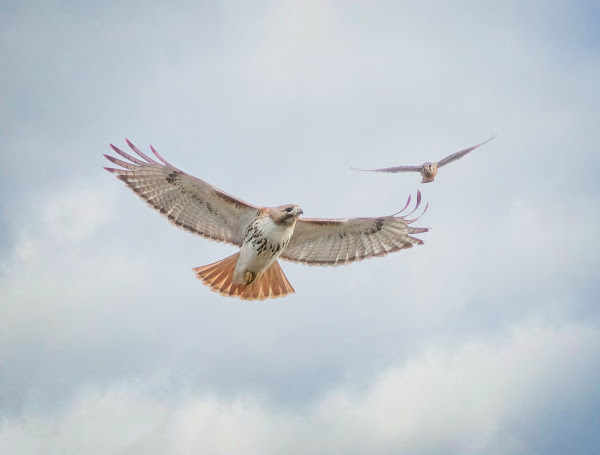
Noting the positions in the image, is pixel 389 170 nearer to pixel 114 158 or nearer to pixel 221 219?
pixel 221 219

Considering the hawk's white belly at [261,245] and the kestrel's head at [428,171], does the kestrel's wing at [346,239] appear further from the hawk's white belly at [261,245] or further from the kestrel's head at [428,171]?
the kestrel's head at [428,171]

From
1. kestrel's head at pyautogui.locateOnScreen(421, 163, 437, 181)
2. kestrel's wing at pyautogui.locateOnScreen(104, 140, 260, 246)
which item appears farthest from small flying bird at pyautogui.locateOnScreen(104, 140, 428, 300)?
kestrel's head at pyautogui.locateOnScreen(421, 163, 437, 181)

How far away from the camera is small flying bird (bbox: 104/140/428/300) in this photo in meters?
18.8

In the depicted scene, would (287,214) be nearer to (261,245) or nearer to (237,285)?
(261,245)

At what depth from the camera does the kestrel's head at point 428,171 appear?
72.4 feet

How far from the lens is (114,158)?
18344mm

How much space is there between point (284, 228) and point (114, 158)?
3.69 metres

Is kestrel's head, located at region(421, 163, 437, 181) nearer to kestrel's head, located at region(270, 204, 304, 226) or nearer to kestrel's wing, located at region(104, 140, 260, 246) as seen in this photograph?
kestrel's head, located at region(270, 204, 304, 226)

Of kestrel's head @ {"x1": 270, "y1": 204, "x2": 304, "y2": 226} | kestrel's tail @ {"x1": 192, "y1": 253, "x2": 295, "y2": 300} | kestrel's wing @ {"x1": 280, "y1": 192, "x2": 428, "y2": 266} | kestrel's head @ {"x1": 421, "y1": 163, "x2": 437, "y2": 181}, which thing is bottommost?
kestrel's tail @ {"x1": 192, "y1": 253, "x2": 295, "y2": 300}

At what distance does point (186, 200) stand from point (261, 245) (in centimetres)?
185

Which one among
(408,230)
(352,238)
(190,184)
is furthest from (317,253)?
(190,184)

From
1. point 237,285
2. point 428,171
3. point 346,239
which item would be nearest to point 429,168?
point 428,171

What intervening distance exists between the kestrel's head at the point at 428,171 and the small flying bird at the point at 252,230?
104 inches

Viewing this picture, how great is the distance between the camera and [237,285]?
1938 centimetres
